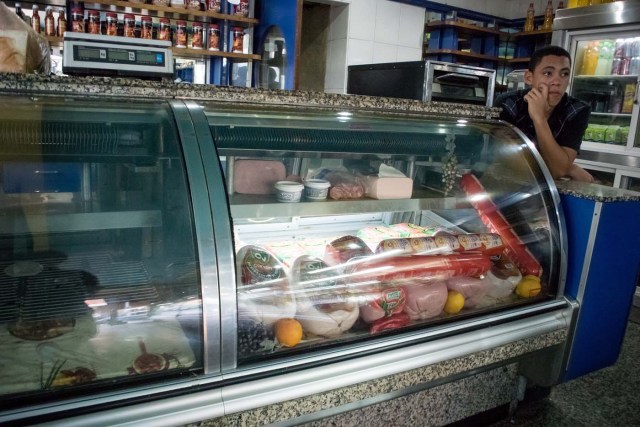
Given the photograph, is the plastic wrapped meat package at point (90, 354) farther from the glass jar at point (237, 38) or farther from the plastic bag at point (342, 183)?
the glass jar at point (237, 38)

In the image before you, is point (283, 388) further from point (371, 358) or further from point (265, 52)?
point (265, 52)

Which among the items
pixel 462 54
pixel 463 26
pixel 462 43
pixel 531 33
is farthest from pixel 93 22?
pixel 531 33

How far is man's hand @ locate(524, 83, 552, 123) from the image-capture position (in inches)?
80.4

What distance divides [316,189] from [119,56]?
989mm

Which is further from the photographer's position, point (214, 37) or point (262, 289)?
point (214, 37)

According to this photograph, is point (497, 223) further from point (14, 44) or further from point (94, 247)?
point (14, 44)

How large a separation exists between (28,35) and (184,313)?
3.34 feet

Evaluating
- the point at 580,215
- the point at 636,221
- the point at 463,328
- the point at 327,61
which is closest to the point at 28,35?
the point at 463,328

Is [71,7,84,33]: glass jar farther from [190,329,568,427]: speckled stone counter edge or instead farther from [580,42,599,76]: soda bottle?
[580,42,599,76]: soda bottle

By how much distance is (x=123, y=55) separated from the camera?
1.87 metres

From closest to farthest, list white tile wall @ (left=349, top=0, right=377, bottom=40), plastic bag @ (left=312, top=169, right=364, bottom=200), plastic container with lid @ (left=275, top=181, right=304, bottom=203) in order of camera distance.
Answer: plastic container with lid @ (left=275, top=181, right=304, bottom=203), plastic bag @ (left=312, top=169, right=364, bottom=200), white tile wall @ (left=349, top=0, right=377, bottom=40)

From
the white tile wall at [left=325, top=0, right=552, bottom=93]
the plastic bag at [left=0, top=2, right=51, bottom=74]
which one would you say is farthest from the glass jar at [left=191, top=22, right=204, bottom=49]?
the plastic bag at [left=0, top=2, right=51, bottom=74]

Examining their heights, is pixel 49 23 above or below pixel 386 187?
above

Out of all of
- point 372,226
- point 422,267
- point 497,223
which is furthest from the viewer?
point 372,226
